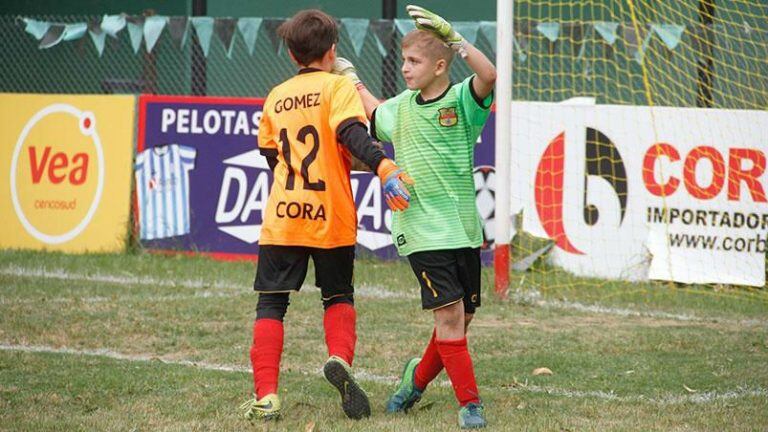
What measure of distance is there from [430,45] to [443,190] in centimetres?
62

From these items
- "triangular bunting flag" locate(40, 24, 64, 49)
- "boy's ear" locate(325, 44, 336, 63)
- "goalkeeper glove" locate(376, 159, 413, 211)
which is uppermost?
"triangular bunting flag" locate(40, 24, 64, 49)

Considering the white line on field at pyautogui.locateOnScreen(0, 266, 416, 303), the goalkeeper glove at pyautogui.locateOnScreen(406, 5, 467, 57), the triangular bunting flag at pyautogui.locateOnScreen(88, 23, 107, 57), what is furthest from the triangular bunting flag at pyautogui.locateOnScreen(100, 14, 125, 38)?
the goalkeeper glove at pyautogui.locateOnScreen(406, 5, 467, 57)

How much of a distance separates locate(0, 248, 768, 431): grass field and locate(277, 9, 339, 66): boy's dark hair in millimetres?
1570

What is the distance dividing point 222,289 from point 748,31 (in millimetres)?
4806

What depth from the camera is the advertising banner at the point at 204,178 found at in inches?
446

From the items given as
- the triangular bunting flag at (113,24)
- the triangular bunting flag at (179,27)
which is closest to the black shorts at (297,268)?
the triangular bunting flag at (179,27)

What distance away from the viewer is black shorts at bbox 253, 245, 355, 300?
5.71 meters

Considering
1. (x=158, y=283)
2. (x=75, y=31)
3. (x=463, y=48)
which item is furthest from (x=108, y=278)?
(x=463, y=48)

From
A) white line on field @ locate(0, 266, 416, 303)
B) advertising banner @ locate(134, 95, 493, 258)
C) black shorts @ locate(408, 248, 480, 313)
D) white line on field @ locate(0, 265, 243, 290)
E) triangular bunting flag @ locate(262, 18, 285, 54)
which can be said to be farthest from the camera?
triangular bunting flag @ locate(262, 18, 285, 54)

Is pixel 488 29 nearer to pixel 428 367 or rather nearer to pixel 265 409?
pixel 428 367

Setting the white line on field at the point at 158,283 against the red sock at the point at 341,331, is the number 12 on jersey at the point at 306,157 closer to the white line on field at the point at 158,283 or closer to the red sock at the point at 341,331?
the red sock at the point at 341,331

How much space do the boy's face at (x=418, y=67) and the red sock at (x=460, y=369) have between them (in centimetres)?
111

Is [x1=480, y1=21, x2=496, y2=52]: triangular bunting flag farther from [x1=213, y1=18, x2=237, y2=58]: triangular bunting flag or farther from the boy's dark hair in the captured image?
the boy's dark hair

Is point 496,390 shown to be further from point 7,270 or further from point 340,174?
point 7,270
